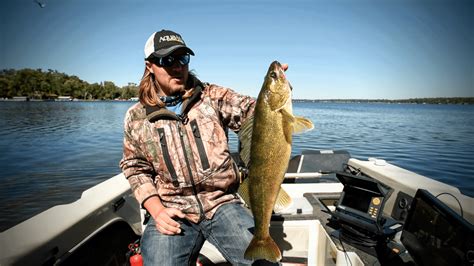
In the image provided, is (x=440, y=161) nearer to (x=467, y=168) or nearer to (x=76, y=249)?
(x=467, y=168)

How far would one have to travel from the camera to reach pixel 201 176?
8.66 feet

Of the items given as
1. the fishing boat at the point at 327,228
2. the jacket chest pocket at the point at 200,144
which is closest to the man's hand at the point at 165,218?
the jacket chest pocket at the point at 200,144

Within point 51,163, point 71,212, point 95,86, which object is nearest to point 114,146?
point 51,163

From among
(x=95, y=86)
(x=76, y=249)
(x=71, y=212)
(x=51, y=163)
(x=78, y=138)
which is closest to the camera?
(x=76, y=249)

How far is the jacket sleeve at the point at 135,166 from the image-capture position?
2709 mm

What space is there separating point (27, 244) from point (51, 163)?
15883 mm

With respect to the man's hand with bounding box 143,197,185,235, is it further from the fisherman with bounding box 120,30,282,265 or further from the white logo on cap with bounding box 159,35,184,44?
the white logo on cap with bounding box 159,35,184,44

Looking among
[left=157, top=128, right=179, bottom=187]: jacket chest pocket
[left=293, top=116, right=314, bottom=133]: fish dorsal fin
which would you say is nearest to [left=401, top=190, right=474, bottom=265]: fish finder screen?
[left=293, top=116, right=314, bottom=133]: fish dorsal fin

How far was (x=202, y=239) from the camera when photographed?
2732 mm

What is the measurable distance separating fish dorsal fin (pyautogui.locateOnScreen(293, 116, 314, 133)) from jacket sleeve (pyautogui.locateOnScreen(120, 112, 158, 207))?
63.1 inches

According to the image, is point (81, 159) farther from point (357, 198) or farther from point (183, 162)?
point (357, 198)

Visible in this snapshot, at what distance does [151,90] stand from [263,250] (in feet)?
6.51

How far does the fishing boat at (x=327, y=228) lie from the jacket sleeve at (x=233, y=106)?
136cm

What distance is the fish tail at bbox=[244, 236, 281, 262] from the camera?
2.15 metres
